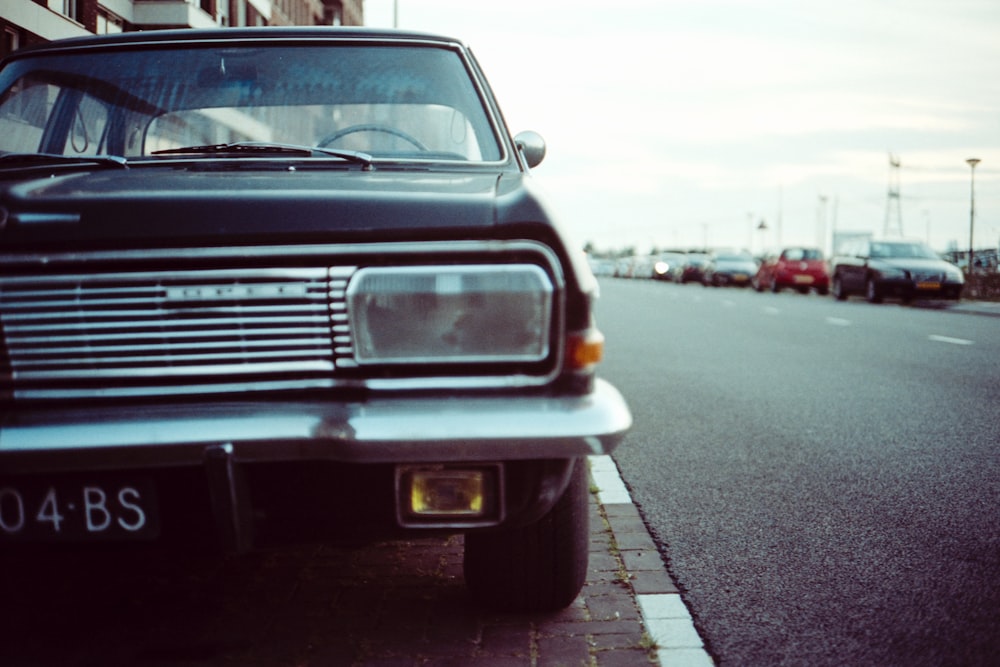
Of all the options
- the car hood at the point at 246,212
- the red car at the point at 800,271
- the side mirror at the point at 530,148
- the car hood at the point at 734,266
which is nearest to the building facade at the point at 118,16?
the side mirror at the point at 530,148

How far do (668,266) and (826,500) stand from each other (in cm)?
5728

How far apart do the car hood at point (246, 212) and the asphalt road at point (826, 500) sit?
1438mm

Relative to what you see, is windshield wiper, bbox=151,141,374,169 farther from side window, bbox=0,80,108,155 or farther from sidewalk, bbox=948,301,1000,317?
sidewalk, bbox=948,301,1000,317

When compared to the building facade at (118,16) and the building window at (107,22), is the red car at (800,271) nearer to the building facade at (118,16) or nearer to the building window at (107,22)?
the building facade at (118,16)

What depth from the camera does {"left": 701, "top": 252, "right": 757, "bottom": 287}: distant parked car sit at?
45603mm

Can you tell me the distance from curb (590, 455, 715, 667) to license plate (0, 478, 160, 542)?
146 cm

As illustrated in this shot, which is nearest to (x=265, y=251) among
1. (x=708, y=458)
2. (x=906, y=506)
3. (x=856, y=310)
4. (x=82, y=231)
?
(x=82, y=231)

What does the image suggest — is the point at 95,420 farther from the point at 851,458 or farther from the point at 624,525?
the point at 851,458

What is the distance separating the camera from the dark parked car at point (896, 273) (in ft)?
83.8

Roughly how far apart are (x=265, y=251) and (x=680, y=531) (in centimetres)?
251

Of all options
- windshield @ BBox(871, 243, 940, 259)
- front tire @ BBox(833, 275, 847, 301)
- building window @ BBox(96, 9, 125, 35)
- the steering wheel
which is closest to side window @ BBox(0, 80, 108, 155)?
the steering wheel

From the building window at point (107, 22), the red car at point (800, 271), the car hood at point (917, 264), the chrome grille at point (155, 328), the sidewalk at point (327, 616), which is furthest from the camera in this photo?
the red car at point (800, 271)

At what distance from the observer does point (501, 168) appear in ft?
11.7

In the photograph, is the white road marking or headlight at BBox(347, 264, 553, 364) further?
the white road marking
